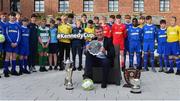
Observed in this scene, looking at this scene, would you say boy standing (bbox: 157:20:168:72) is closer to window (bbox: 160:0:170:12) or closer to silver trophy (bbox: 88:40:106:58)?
silver trophy (bbox: 88:40:106:58)

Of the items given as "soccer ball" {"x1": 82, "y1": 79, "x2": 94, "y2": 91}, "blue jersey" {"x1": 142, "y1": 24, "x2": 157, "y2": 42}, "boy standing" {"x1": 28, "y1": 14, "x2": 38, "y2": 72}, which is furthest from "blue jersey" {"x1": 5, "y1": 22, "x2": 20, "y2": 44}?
"blue jersey" {"x1": 142, "y1": 24, "x2": 157, "y2": 42}

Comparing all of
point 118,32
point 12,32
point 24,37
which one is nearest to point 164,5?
point 118,32

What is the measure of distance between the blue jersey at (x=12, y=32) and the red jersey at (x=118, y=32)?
3.70 meters

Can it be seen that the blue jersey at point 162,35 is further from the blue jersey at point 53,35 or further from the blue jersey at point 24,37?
the blue jersey at point 24,37

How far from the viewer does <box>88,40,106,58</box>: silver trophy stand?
39.6 ft

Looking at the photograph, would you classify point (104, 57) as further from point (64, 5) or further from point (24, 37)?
point (64, 5)

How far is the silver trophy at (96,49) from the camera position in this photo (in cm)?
1207

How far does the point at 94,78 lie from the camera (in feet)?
41.2

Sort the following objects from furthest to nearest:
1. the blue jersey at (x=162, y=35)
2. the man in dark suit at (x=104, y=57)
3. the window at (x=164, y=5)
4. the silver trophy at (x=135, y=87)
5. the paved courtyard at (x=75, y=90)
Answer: the window at (x=164, y=5), the blue jersey at (x=162, y=35), the man in dark suit at (x=104, y=57), the silver trophy at (x=135, y=87), the paved courtyard at (x=75, y=90)

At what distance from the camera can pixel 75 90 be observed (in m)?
11.4

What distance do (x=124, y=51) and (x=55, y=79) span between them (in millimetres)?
3721

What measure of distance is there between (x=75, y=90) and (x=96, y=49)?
1.45 meters

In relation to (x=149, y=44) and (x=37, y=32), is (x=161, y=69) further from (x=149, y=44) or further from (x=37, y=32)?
(x=37, y=32)

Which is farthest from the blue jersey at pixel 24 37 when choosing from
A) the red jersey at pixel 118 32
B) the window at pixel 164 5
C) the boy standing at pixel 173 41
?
the window at pixel 164 5
